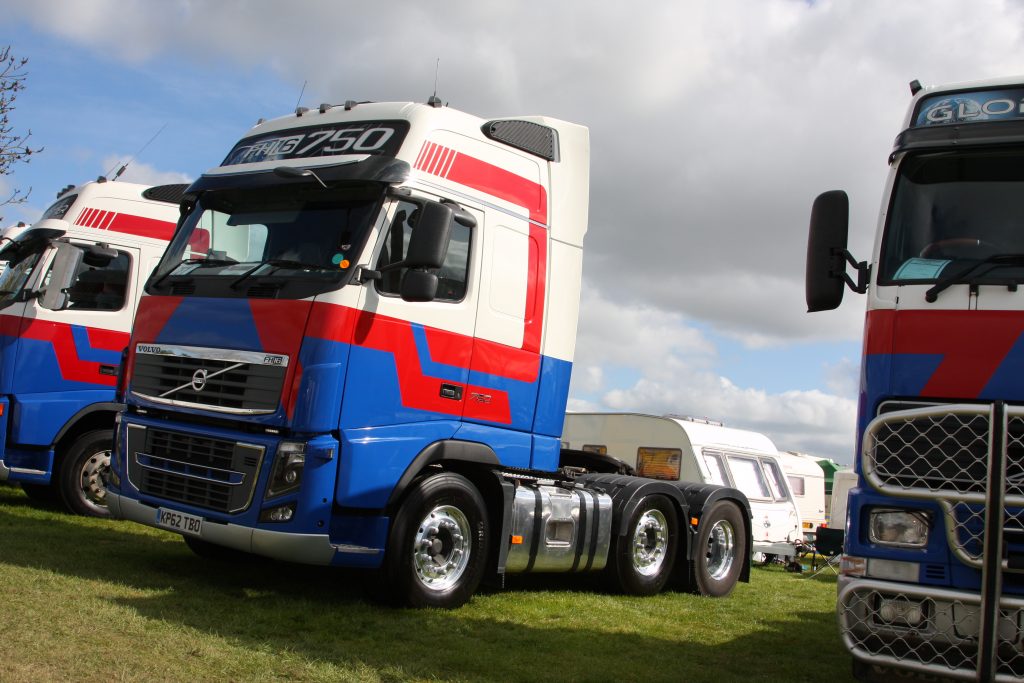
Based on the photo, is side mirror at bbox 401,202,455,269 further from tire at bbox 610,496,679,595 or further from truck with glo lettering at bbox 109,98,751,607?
tire at bbox 610,496,679,595

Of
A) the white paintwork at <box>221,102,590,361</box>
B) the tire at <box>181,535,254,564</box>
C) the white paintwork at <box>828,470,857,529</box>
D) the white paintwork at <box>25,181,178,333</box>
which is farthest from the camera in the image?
the white paintwork at <box>828,470,857,529</box>

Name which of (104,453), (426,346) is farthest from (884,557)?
(104,453)

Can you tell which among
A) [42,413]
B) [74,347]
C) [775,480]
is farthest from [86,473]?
[775,480]

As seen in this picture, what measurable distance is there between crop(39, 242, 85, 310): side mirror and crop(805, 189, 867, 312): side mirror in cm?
752

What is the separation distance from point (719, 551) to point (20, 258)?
804 centimetres

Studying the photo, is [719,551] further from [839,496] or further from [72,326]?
[839,496]

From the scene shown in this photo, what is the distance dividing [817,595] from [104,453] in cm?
821

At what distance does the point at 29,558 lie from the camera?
7762mm

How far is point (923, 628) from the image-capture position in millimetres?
4805

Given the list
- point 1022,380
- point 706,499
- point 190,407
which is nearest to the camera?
point 1022,380

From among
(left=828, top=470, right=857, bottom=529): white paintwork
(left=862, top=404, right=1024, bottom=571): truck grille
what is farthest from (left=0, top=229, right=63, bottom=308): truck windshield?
(left=828, top=470, right=857, bottom=529): white paintwork

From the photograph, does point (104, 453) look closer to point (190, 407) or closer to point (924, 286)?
point (190, 407)

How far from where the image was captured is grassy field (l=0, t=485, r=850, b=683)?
5387mm

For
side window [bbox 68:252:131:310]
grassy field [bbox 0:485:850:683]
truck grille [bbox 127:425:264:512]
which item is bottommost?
grassy field [bbox 0:485:850:683]
